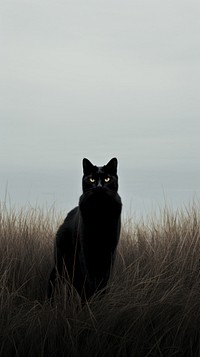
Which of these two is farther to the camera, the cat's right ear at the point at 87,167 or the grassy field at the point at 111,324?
the cat's right ear at the point at 87,167

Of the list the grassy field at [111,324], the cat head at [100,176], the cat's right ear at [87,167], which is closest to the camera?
the grassy field at [111,324]

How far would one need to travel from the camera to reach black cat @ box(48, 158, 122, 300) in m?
4.28

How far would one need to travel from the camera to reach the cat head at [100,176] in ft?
14.0

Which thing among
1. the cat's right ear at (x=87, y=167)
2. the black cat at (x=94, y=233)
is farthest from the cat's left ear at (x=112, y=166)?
the cat's right ear at (x=87, y=167)

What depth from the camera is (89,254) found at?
4465 millimetres

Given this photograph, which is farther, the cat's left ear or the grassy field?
the cat's left ear

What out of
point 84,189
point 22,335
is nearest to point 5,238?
point 84,189

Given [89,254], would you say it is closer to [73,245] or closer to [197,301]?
[73,245]

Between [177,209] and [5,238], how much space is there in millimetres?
2005

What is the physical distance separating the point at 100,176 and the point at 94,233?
474 mm

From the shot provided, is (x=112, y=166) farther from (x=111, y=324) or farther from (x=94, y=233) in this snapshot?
(x=111, y=324)

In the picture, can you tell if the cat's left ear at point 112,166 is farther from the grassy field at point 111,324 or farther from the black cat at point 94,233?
the grassy field at point 111,324

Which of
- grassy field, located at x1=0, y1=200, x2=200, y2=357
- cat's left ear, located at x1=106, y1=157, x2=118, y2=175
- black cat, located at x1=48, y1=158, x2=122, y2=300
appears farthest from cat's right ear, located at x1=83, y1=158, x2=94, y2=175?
grassy field, located at x1=0, y1=200, x2=200, y2=357

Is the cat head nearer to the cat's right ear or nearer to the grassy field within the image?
the cat's right ear
